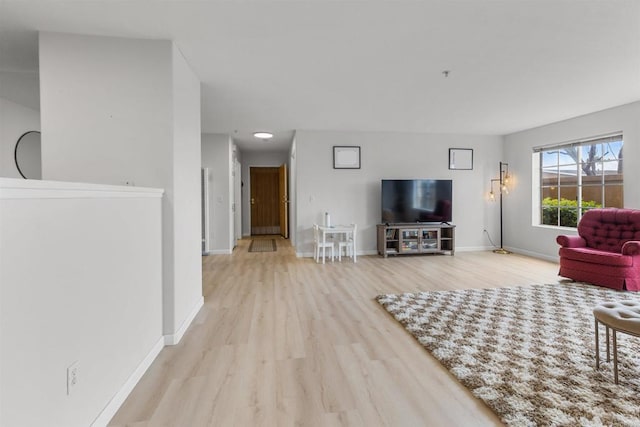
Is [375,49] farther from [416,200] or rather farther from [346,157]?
[416,200]

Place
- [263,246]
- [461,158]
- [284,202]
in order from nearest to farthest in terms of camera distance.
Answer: [461,158] → [263,246] → [284,202]

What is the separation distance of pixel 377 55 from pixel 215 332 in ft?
9.18

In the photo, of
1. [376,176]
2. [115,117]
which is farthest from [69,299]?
[376,176]

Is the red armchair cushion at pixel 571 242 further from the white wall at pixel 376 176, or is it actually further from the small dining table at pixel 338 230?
the small dining table at pixel 338 230

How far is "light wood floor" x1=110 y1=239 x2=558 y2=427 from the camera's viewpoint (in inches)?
64.4

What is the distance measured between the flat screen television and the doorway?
436 cm

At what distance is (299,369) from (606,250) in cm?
444

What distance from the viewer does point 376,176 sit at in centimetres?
637

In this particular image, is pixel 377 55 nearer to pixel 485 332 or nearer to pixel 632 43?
pixel 632 43

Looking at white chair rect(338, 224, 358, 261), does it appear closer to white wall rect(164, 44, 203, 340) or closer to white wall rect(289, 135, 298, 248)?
white wall rect(289, 135, 298, 248)

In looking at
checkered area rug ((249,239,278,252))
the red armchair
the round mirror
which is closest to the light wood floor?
the red armchair

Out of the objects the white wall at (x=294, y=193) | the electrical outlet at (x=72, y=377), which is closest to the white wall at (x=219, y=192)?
the white wall at (x=294, y=193)

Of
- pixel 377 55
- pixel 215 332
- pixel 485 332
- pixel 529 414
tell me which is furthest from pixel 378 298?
pixel 377 55

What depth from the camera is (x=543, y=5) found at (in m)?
2.11
